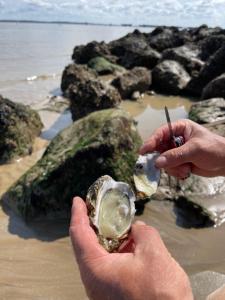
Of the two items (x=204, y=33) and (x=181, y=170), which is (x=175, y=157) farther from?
(x=204, y=33)

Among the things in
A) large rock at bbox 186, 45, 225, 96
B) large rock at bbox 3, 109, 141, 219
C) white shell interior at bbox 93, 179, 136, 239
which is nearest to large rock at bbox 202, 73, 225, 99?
large rock at bbox 186, 45, 225, 96

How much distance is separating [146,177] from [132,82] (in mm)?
11542

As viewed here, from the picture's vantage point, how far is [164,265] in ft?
6.10

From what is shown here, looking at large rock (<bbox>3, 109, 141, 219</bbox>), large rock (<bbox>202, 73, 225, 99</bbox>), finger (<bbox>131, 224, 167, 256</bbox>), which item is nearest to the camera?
finger (<bbox>131, 224, 167, 256</bbox>)

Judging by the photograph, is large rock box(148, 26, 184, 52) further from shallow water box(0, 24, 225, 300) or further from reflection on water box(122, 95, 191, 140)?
A: shallow water box(0, 24, 225, 300)

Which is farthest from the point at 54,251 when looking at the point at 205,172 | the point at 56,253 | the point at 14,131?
the point at 14,131

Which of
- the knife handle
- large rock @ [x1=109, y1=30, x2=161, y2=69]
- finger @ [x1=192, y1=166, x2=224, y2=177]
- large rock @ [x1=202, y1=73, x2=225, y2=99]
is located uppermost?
the knife handle

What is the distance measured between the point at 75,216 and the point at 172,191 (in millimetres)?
4084

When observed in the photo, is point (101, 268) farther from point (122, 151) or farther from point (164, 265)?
point (122, 151)

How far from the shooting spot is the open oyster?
2326 millimetres

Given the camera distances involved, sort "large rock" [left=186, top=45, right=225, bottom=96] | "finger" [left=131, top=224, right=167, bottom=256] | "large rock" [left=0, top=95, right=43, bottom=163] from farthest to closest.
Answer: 1. "large rock" [left=186, top=45, right=225, bottom=96]
2. "large rock" [left=0, top=95, right=43, bottom=163]
3. "finger" [left=131, top=224, right=167, bottom=256]

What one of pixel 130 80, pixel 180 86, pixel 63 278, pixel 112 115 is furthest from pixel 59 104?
pixel 63 278

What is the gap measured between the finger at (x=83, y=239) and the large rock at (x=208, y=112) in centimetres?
756

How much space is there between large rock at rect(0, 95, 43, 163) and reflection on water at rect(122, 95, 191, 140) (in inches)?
98.0
